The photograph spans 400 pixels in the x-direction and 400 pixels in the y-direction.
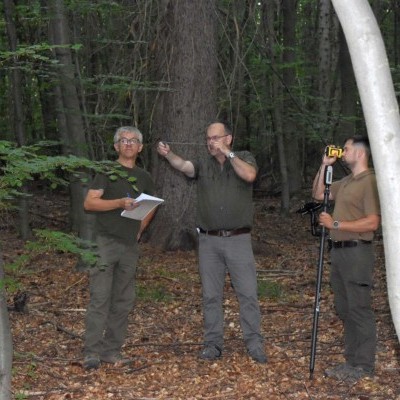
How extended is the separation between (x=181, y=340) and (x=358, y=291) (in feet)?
6.97

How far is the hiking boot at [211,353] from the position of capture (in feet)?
20.6

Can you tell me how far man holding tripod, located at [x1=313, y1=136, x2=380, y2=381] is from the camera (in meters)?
5.46

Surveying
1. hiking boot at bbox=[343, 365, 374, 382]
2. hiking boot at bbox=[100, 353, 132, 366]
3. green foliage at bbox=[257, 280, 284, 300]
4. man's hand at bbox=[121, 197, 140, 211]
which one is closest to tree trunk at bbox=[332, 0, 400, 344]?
hiking boot at bbox=[343, 365, 374, 382]

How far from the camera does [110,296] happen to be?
6.21 m

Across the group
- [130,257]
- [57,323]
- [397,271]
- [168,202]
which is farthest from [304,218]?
[397,271]

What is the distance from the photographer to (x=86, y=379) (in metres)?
5.88

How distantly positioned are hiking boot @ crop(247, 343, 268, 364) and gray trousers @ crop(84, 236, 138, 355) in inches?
43.1

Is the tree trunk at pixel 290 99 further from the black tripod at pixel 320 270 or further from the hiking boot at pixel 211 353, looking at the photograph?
the black tripod at pixel 320 270

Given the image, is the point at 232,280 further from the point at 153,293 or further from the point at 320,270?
the point at 153,293

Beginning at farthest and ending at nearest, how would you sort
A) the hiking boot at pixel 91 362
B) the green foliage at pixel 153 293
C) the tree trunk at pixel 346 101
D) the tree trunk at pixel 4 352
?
the tree trunk at pixel 346 101 < the green foliage at pixel 153 293 < the hiking boot at pixel 91 362 < the tree trunk at pixel 4 352

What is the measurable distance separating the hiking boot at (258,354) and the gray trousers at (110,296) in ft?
3.59

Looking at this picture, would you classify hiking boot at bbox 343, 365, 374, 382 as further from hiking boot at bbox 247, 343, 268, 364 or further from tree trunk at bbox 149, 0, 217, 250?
tree trunk at bbox 149, 0, 217, 250

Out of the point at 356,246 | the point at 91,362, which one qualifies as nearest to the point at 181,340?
the point at 91,362

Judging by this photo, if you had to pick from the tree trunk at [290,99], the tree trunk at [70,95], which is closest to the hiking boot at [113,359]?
the tree trunk at [70,95]
